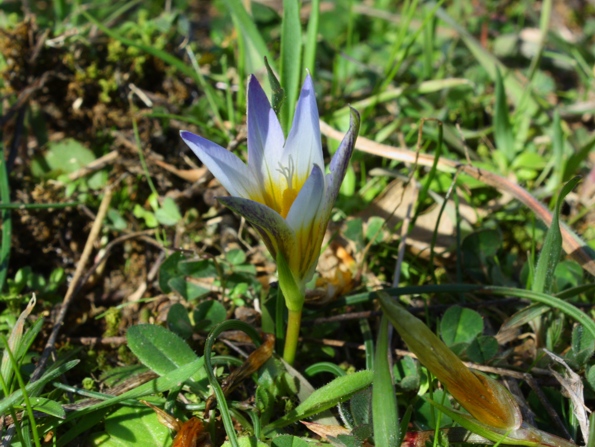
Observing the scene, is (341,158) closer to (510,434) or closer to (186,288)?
(510,434)

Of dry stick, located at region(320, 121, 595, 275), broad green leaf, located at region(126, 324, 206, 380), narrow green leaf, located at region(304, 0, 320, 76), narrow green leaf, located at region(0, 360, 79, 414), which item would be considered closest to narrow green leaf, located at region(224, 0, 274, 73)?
narrow green leaf, located at region(304, 0, 320, 76)

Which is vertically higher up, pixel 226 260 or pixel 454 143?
pixel 454 143

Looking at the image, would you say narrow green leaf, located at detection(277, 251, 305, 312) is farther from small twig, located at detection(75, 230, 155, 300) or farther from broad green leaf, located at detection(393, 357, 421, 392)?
small twig, located at detection(75, 230, 155, 300)

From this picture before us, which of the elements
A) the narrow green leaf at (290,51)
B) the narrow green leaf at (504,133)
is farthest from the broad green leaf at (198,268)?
the narrow green leaf at (504,133)

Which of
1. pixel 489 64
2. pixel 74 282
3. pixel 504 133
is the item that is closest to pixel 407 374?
pixel 74 282

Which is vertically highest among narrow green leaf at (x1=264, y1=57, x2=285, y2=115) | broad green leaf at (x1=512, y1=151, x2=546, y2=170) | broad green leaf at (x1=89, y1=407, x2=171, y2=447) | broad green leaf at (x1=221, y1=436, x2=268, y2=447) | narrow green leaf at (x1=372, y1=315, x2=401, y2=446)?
narrow green leaf at (x1=264, y1=57, x2=285, y2=115)

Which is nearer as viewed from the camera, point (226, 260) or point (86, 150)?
point (226, 260)

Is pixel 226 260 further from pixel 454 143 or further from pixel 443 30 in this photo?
pixel 443 30

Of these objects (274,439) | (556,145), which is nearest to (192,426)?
(274,439)
